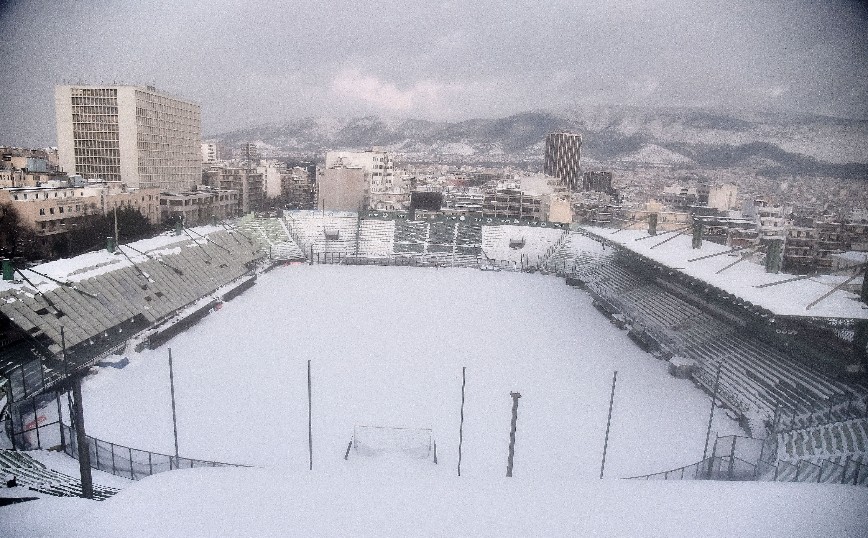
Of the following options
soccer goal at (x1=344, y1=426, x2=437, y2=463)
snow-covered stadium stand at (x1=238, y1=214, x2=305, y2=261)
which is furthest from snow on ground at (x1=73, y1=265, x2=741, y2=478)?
snow-covered stadium stand at (x1=238, y1=214, x2=305, y2=261)

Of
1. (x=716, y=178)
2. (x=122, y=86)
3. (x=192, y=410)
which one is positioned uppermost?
(x=122, y=86)

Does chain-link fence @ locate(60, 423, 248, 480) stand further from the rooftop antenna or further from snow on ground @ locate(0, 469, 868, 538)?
the rooftop antenna

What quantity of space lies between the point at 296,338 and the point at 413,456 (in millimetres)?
5680

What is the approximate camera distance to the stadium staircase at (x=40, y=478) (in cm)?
473

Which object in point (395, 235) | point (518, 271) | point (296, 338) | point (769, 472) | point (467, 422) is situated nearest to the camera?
point (769, 472)

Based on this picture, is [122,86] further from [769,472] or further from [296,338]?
[769,472]

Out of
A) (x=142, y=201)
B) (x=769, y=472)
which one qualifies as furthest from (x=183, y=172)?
(x=769, y=472)

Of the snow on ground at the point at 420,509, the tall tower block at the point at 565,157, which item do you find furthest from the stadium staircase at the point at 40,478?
the tall tower block at the point at 565,157

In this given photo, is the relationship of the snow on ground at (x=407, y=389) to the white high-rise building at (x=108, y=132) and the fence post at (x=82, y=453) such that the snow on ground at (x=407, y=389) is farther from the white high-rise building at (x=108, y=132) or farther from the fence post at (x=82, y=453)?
the white high-rise building at (x=108, y=132)

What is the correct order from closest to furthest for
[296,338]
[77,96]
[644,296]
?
[296,338] < [644,296] < [77,96]

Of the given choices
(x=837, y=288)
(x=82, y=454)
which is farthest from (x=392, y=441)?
(x=837, y=288)

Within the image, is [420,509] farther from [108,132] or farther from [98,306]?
[108,132]

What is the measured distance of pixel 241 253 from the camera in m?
18.2

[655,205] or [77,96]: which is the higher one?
[77,96]
